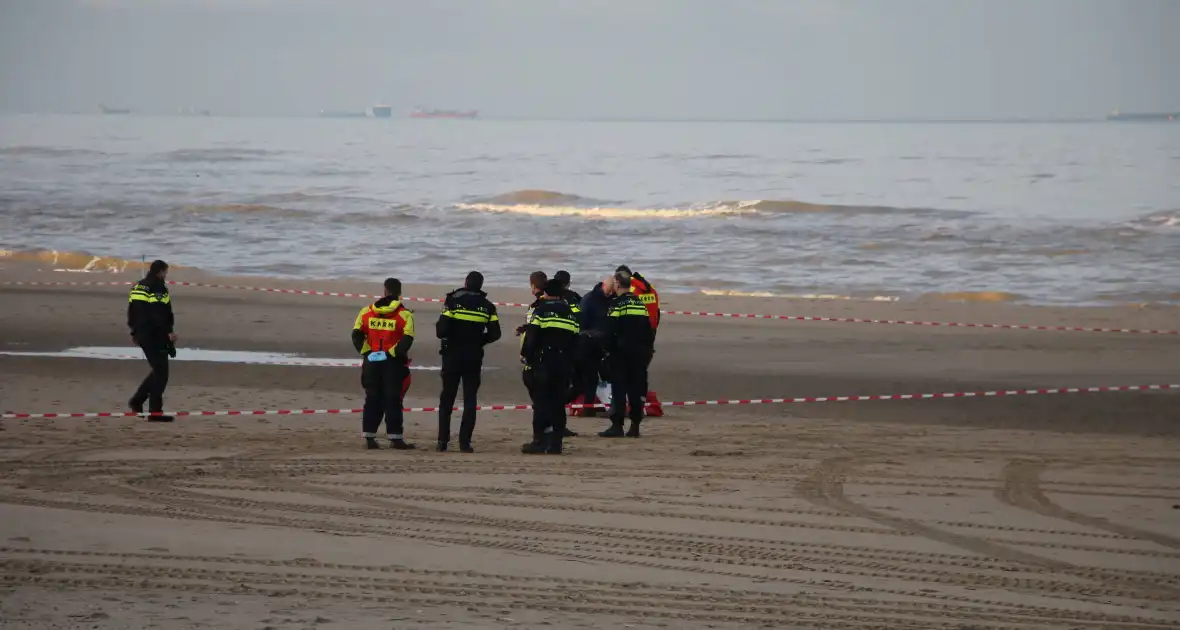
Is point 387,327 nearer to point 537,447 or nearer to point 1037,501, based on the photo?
point 537,447

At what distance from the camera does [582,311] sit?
13.4 meters

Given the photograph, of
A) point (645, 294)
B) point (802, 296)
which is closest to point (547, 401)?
point (645, 294)

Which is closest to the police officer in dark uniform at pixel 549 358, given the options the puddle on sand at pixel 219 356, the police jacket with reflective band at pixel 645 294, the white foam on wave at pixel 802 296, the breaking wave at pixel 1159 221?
the police jacket with reflective band at pixel 645 294

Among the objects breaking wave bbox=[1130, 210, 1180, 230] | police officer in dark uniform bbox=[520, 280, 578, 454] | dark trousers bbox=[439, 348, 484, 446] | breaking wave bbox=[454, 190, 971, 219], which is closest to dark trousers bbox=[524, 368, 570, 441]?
police officer in dark uniform bbox=[520, 280, 578, 454]

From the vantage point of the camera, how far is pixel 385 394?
12.2 meters

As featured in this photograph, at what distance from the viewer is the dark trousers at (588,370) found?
13414 millimetres

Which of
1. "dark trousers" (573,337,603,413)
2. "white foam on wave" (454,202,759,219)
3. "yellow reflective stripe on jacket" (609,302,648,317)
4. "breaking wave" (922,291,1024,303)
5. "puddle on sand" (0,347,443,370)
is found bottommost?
"puddle on sand" (0,347,443,370)

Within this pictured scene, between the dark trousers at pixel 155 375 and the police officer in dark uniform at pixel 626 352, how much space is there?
4020mm

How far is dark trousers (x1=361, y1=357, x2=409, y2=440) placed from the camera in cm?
1210

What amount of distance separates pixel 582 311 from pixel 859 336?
795cm

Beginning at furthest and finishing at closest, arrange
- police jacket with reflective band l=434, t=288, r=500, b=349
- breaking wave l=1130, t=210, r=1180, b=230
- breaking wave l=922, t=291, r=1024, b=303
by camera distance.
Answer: breaking wave l=1130, t=210, r=1180, b=230, breaking wave l=922, t=291, r=1024, b=303, police jacket with reflective band l=434, t=288, r=500, b=349

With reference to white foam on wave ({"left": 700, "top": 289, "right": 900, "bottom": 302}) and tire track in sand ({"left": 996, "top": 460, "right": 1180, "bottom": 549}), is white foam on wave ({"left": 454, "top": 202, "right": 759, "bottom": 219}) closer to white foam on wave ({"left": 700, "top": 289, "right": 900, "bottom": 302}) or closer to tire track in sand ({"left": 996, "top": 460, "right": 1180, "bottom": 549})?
white foam on wave ({"left": 700, "top": 289, "right": 900, "bottom": 302})

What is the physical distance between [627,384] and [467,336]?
1.96 m

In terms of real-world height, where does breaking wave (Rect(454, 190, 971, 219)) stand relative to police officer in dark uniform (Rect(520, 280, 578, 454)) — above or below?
above
